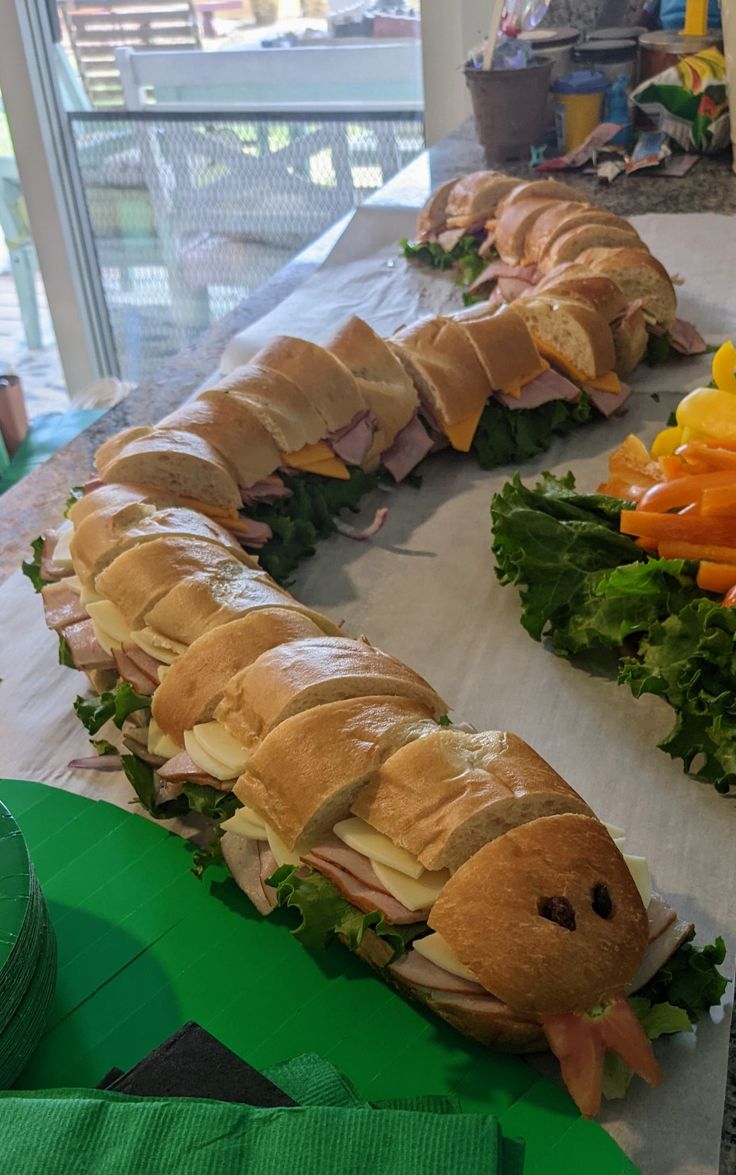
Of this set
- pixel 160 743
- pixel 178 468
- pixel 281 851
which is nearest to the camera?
pixel 281 851

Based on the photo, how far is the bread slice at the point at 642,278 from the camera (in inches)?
118

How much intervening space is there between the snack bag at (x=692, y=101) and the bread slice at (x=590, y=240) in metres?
1.36

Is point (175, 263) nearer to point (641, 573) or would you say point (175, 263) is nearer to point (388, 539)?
point (388, 539)

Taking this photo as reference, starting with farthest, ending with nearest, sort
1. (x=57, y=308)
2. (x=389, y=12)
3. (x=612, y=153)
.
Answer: (x=57, y=308) → (x=389, y=12) → (x=612, y=153)

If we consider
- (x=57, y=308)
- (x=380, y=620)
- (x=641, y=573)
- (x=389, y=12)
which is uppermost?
(x=389, y=12)

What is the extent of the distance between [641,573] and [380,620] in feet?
1.74

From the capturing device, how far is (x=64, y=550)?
2250 millimetres

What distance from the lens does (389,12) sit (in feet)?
18.2

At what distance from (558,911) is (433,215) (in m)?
3.07

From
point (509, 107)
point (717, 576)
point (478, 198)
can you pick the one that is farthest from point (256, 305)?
point (717, 576)

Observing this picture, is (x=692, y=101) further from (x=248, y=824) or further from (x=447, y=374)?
(x=248, y=824)

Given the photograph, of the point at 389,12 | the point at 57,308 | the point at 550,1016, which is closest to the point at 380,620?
the point at 550,1016

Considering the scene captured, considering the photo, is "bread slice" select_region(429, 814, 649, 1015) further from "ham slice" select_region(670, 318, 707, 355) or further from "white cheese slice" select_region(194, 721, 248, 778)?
"ham slice" select_region(670, 318, 707, 355)

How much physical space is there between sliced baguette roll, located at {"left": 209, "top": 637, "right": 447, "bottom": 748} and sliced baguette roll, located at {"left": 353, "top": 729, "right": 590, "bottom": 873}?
0.55ft
